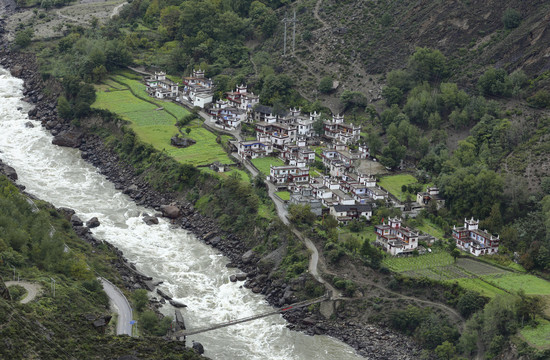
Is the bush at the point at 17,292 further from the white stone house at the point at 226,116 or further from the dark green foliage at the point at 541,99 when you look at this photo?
the dark green foliage at the point at 541,99

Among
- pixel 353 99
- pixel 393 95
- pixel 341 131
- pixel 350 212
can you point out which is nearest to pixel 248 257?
pixel 350 212

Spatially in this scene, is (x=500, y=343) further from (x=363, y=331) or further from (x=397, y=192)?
(x=397, y=192)

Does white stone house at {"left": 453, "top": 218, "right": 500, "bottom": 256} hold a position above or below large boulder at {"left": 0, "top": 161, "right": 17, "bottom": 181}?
above

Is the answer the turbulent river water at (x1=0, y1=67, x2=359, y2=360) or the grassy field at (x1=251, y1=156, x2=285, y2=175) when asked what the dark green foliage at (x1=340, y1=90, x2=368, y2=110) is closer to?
the grassy field at (x1=251, y1=156, x2=285, y2=175)

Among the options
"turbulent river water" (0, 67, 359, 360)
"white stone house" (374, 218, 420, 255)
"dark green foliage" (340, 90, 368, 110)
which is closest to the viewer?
"turbulent river water" (0, 67, 359, 360)

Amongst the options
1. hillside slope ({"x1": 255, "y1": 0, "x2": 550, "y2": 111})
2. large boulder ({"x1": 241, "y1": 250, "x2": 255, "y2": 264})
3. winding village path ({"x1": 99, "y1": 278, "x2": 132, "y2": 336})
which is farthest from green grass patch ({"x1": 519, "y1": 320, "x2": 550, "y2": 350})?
hillside slope ({"x1": 255, "y1": 0, "x2": 550, "y2": 111})

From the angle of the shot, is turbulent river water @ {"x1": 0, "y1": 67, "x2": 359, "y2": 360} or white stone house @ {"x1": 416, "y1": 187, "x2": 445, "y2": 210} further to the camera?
white stone house @ {"x1": 416, "y1": 187, "x2": 445, "y2": 210}

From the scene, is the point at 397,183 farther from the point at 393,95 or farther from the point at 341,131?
the point at 393,95

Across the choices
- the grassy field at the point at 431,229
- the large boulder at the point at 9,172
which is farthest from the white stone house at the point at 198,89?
the grassy field at the point at 431,229
